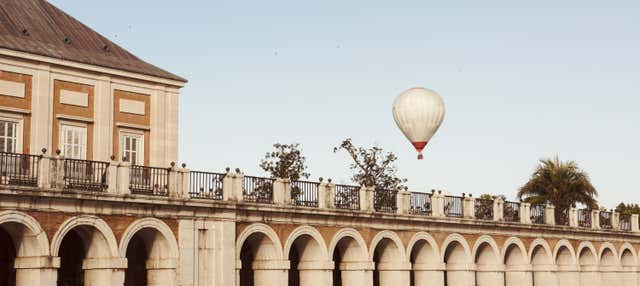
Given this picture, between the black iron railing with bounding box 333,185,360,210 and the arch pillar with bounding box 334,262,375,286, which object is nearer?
the black iron railing with bounding box 333,185,360,210

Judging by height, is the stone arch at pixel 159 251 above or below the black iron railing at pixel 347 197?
below

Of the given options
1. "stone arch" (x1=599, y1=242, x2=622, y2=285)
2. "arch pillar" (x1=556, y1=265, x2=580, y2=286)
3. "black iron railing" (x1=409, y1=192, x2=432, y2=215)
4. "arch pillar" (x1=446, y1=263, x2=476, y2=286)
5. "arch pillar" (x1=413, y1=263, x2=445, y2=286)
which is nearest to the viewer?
"black iron railing" (x1=409, y1=192, x2=432, y2=215)

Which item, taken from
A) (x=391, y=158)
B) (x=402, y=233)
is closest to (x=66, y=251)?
(x=402, y=233)

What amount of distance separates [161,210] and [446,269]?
18885mm

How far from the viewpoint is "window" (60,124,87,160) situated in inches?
1559

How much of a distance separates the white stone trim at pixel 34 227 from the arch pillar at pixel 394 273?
60.4ft

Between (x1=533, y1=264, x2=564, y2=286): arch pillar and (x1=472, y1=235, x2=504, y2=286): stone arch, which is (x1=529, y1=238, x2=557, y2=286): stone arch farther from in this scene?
(x1=472, y1=235, x2=504, y2=286): stone arch

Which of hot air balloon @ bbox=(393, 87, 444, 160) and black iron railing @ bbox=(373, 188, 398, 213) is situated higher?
hot air balloon @ bbox=(393, 87, 444, 160)

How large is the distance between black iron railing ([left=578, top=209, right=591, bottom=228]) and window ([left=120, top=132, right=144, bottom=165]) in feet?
92.8

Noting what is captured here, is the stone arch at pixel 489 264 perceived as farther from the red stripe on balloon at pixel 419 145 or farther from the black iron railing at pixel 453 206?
the red stripe on balloon at pixel 419 145

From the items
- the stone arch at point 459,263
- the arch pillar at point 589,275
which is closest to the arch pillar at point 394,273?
the stone arch at point 459,263

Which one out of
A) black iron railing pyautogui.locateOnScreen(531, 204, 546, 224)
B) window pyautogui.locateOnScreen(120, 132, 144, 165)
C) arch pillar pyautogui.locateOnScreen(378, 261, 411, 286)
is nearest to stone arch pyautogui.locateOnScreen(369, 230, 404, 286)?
arch pillar pyautogui.locateOnScreen(378, 261, 411, 286)

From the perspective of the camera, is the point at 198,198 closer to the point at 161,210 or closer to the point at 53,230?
the point at 161,210

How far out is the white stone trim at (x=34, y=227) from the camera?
102ft
